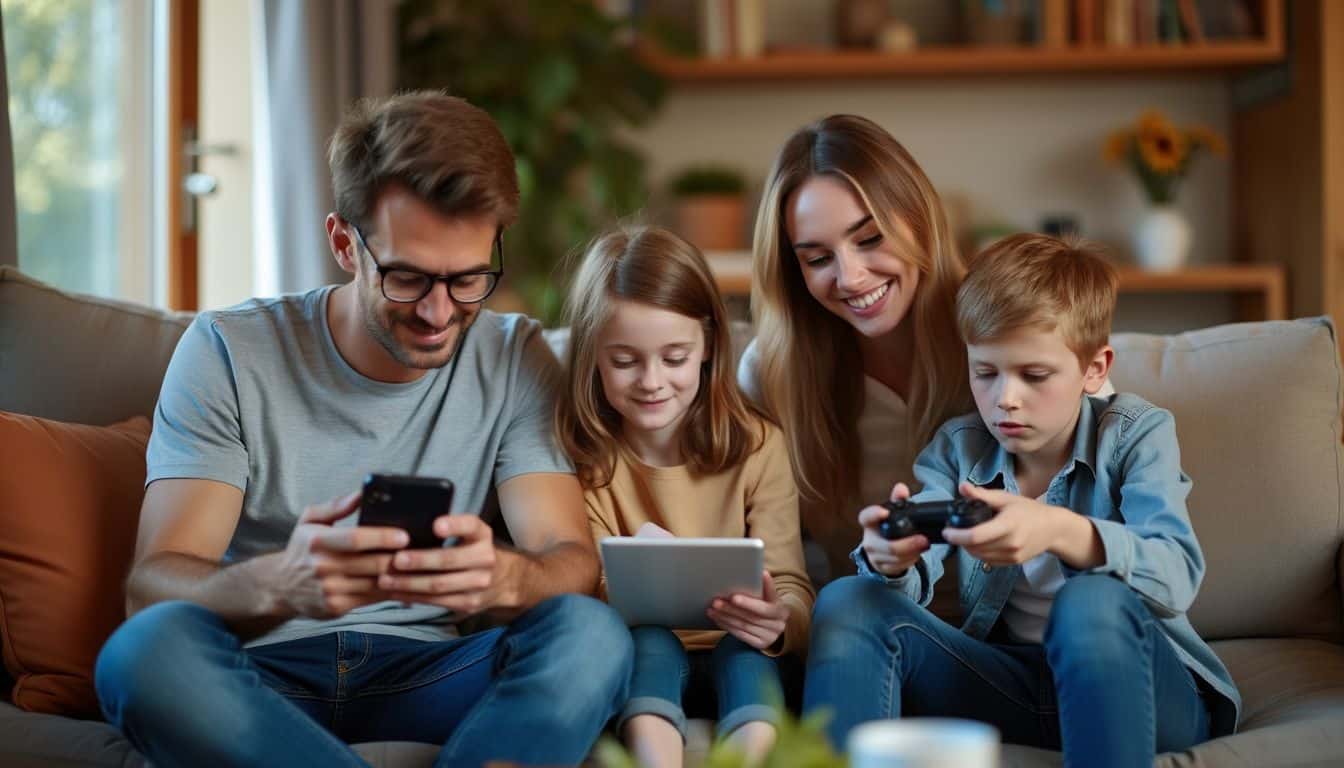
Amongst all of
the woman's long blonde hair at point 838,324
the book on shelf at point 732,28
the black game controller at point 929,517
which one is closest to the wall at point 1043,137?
the book on shelf at point 732,28

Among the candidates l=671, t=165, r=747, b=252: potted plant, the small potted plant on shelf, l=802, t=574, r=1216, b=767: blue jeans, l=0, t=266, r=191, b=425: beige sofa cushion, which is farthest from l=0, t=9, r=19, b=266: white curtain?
the small potted plant on shelf

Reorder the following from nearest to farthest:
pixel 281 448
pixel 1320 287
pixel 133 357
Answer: pixel 281 448, pixel 133 357, pixel 1320 287

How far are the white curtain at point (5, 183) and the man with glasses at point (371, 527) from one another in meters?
0.64

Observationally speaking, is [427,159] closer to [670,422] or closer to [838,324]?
[670,422]

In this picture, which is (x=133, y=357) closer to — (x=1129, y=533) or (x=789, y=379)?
(x=789, y=379)

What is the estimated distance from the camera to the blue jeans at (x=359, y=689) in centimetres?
144

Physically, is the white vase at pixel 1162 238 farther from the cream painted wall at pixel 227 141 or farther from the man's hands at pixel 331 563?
the man's hands at pixel 331 563

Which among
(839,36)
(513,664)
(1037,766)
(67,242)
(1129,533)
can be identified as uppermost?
(839,36)

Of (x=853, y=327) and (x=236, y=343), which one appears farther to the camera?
(x=853, y=327)

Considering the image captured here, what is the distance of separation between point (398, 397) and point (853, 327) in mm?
745

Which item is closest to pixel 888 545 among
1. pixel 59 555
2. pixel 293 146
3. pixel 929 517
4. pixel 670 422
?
pixel 929 517

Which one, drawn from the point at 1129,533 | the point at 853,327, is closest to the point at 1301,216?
the point at 853,327

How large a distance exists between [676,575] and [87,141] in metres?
2.11

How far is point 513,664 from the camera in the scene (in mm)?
1594
